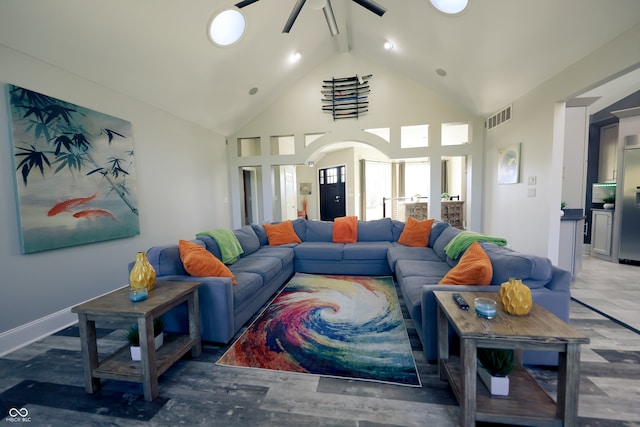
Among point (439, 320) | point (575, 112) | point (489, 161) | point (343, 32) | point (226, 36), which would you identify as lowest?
point (439, 320)

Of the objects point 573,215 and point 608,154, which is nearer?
point 573,215

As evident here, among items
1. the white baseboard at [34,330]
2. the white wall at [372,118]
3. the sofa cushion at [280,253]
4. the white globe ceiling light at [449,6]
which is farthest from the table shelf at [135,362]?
the white wall at [372,118]

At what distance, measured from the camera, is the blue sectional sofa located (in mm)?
1836

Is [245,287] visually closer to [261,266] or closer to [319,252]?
[261,266]

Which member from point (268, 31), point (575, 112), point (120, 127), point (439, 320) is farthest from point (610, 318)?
point (120, 127)

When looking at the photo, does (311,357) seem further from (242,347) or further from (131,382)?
(131,382)

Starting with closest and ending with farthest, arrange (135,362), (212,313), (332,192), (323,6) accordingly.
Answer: (135,362), (212,313), (323,6), (332,192)

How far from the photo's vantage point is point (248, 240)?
3.75 m

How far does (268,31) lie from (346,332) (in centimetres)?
407

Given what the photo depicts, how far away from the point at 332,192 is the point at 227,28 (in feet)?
21.9

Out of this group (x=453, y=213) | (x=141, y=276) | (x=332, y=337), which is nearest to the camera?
(x=141, y=276)

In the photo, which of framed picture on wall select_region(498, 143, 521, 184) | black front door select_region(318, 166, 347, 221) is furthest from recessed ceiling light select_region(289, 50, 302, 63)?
black front door select_region(318, 166, 347, 221)

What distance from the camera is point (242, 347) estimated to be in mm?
2180

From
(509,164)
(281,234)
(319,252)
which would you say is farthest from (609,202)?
(281,234)
